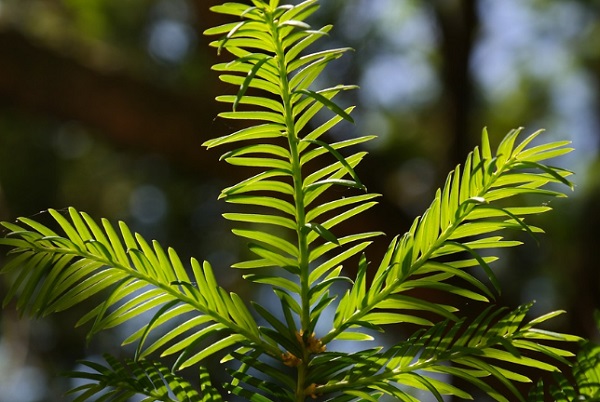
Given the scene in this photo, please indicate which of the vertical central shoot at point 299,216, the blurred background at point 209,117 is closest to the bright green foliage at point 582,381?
the vertical central shoot at point 299,216

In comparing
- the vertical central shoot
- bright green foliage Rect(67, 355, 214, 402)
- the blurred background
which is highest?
the blurred background

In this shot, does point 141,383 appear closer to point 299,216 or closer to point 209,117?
point 299,216

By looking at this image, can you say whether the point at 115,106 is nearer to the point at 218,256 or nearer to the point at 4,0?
the point at 218,256

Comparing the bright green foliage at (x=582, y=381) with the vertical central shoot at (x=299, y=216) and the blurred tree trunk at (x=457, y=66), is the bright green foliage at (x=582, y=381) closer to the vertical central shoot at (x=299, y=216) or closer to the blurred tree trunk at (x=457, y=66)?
the vertical central shoot at (x=299, y=216)

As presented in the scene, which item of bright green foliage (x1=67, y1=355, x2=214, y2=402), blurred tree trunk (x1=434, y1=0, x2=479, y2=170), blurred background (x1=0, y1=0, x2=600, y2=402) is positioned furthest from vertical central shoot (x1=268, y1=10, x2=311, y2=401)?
blurred tree trunk (x1=434, y1=0, x2=479, y2=170)

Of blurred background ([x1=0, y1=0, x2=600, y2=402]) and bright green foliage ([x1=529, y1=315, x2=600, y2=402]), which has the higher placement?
blurred background ([x1=0, y1=0, x2=600, y2=402])

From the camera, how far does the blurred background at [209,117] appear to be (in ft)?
5.57

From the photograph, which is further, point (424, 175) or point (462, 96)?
point (424, 175)

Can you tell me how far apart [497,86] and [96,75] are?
113 centimetres

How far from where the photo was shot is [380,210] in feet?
4.96

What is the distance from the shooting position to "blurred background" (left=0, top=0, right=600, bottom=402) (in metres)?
1.70

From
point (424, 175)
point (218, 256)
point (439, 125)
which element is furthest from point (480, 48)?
point (218, 256)

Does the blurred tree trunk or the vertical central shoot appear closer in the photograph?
the vertical central shoot

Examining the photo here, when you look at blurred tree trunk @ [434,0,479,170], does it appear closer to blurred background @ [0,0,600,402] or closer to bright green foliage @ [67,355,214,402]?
blurred background @ [0,0,600,402]
